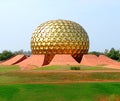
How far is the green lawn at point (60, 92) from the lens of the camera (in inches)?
695

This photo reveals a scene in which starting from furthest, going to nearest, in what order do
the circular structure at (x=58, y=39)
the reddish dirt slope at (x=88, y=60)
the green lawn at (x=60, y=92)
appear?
the circular structure at (x=58, y=39) → the reddish dirt slope at (x=88, y=60) → the green lawn at (x=60, y=92)

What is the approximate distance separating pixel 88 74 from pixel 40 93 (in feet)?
27.9

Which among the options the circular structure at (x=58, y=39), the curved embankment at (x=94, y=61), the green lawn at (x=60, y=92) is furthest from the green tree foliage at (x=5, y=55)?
the green lawn at (x=60, y=92)

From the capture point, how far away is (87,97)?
18062mm

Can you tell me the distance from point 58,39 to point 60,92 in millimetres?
25960

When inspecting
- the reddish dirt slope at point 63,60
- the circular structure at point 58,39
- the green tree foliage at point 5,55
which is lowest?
the green tree foliage at point 5,55

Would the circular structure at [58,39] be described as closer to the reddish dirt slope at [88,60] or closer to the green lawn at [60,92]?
the reddish dirt slope at [88,60]

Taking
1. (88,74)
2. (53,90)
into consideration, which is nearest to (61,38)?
(88,74)

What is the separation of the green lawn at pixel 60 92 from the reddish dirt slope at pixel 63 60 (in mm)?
19246

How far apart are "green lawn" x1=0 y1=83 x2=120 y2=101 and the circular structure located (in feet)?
78.3

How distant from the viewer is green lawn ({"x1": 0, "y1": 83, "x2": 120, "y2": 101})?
17.7 metres

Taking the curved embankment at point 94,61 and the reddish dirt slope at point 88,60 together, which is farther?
the reddish dirt slope at point 88,60

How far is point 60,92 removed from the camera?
61.6ft

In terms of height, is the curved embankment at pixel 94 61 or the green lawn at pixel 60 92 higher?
the green lawn at pixel 60 92
